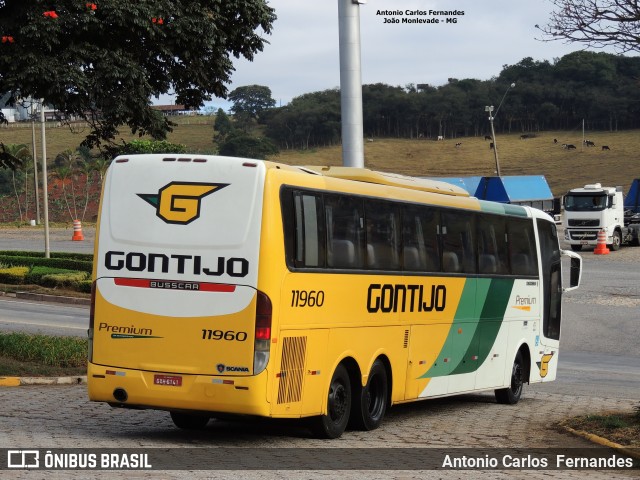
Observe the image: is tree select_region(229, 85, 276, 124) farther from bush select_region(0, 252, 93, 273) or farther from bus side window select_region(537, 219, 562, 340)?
bus side window select_region(537, 219, 562, 340)

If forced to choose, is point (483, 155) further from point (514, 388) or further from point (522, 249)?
point (514, 388)

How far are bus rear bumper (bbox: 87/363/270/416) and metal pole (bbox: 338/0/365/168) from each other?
946cm

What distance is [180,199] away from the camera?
11.5 metres

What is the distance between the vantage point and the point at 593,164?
121 m

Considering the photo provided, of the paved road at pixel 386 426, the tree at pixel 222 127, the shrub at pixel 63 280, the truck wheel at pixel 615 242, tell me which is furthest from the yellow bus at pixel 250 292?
the tree at pixel 222 127

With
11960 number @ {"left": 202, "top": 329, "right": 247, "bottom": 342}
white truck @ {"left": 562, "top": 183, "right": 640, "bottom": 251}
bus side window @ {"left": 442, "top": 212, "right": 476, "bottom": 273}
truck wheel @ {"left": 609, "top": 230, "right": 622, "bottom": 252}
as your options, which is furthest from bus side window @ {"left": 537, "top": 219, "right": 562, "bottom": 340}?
truck wheel @ {"left": 609, "top": 230, "right": 622, "bottom": 252}

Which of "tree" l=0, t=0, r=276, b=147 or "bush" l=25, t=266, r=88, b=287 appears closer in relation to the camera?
"tree" l=0, t=0, r=276, b=147

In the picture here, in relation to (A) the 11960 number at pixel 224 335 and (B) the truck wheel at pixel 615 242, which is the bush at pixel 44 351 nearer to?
(A) the 11960 number at pixel 224 335

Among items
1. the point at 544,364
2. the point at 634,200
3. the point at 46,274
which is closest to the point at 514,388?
the point at 544,364

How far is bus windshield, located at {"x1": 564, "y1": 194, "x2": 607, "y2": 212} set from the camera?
4994 centimetres

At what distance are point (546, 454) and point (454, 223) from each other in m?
4.58

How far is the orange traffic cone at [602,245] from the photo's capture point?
49031 mm

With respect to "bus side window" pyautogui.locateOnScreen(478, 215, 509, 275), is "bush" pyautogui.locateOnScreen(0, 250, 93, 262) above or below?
below

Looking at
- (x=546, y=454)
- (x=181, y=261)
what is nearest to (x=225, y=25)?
(x=181, y=261)
